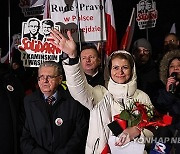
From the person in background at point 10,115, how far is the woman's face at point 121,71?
1059 millimetres

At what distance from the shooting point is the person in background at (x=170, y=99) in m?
3.14

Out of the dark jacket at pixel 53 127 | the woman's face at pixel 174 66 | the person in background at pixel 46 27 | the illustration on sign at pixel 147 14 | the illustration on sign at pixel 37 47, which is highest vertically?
the illustration on sign at pixel 147 14

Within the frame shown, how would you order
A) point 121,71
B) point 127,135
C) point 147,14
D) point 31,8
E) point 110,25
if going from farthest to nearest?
point 147,14 → point 31,8 → point 110,25 → point 121,71 → point 127,135

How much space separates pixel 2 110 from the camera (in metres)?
3.52

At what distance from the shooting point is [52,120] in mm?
3361

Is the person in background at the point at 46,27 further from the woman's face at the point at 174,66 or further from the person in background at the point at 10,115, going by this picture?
the woman's face at the point at 174,66

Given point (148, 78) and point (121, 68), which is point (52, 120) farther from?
point (148, 78)

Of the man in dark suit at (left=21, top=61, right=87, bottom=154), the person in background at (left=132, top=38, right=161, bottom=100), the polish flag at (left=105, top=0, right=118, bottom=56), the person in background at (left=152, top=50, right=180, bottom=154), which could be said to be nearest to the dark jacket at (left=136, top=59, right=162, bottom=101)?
the person in background at (left=132, top=38, right=161, bottom=100)

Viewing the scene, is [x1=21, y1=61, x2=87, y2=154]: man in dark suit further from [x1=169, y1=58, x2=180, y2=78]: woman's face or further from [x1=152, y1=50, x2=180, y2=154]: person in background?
[x1=169, y1=58, x2=180, y2=78]: woman's face

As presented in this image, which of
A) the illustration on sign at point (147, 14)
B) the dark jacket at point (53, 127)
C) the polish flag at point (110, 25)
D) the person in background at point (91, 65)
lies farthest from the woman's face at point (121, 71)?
the illustration on sign at point (147, 14)

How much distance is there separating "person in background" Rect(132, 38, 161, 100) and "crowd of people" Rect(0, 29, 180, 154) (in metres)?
0.60

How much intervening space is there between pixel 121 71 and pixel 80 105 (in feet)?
2.04

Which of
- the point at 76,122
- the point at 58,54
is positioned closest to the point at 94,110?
the point at 76,122

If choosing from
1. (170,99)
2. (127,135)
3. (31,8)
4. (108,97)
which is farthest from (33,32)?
(31,8)
